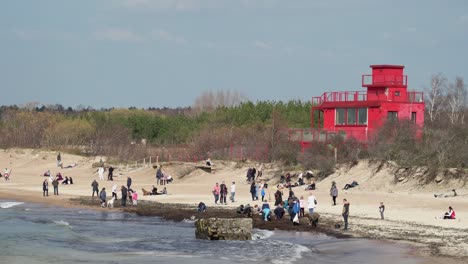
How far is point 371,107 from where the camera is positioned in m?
58.8

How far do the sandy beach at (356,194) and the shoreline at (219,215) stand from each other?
11 cm

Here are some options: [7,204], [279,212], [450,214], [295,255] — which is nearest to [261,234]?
[279,212]

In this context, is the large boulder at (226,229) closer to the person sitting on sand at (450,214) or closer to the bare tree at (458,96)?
the person sitting on sand at (450,214)

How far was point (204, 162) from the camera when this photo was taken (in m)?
65.1

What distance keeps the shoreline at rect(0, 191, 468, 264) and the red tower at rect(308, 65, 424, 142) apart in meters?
16.1

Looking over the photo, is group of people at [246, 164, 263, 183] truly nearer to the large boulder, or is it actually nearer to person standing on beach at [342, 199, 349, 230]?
person standing on beach at [342, 199, 349, 230]

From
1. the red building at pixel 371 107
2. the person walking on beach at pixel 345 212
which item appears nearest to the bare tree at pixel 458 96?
the red building at pixel 371 107

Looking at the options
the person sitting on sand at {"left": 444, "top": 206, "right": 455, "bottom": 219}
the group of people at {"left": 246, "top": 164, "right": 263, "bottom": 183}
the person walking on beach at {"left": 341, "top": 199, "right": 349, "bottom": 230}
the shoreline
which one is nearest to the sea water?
the shoreline

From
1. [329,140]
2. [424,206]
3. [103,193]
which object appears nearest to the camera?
[424,206]

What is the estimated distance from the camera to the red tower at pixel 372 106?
58625 mm

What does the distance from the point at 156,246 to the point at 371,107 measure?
2983 cm

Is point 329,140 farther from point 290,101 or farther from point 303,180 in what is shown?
point 290,101

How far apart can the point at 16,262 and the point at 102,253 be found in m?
3.17

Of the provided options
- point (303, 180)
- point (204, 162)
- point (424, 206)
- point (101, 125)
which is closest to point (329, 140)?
point (303, 180)
